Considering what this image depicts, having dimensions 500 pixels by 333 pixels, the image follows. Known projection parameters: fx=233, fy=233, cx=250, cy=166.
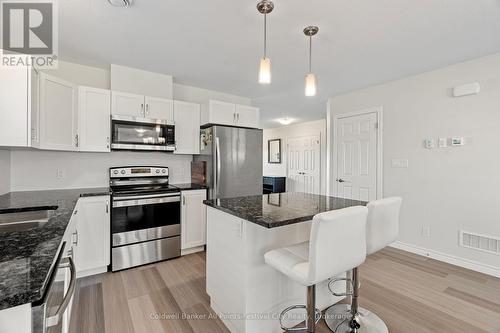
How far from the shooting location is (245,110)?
151 inches

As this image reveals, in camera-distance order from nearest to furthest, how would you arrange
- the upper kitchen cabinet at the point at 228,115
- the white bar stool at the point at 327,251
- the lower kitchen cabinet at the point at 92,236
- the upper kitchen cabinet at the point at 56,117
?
the white bar stool at the point at 327,251
the upper kitchen cabinet at the point at 56,117
the lower kitchen cabinet at the point at 92,236
the upper kitchen cabinet at the point at 228,115

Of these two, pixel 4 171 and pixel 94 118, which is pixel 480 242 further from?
pixel 4 171

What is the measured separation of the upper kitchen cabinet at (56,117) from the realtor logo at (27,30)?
0.30 m

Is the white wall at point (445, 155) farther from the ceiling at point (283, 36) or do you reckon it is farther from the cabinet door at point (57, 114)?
the cabinet door at point (57, 114)

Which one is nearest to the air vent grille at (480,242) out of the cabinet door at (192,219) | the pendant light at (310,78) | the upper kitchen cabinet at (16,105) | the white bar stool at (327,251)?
the white bar stool at (327,251)

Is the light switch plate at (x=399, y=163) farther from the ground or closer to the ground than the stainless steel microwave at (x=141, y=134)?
closer to the ground

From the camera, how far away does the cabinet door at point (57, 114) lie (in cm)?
232

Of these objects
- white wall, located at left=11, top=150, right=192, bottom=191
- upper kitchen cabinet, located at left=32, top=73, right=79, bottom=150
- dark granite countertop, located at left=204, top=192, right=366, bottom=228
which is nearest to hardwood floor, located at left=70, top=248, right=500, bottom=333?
dark granite countertop, located at left=204, top=192, right=366, bottom=228

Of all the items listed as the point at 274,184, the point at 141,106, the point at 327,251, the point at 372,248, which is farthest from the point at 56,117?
the point at 274,184

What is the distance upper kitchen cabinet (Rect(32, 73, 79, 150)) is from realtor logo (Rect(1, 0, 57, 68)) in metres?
0.30

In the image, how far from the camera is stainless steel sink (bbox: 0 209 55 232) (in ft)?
5.86

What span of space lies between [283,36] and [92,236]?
2916 millimetres

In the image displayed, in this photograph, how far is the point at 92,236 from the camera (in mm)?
2562

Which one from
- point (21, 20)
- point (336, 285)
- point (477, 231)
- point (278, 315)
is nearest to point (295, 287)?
point (278, 315)
